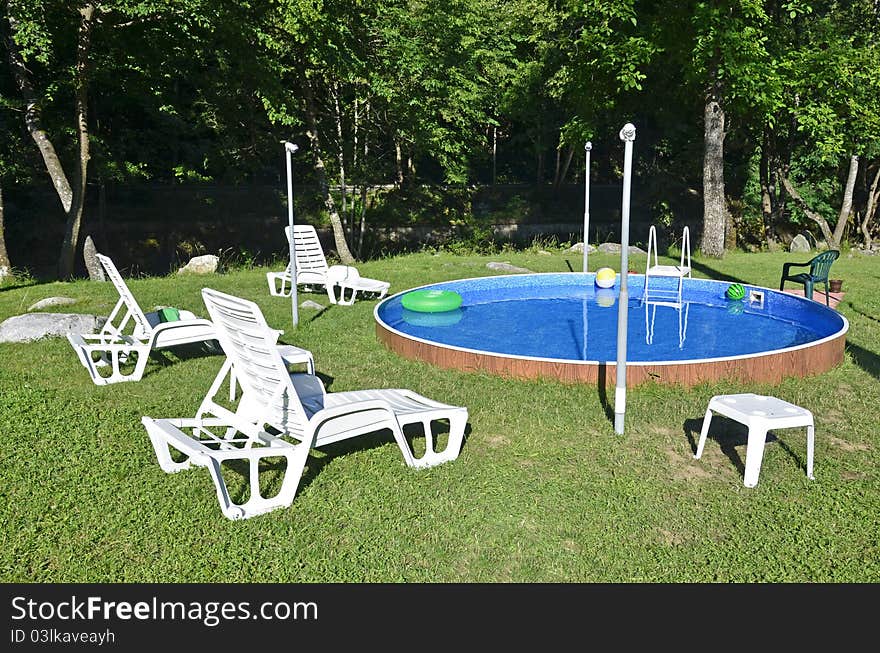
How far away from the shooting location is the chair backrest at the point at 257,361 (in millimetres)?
4270

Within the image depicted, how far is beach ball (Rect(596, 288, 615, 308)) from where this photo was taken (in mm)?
12159

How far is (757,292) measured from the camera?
11.4m

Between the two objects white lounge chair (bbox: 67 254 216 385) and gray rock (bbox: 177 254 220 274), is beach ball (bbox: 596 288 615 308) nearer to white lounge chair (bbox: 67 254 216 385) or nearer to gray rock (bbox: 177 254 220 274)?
white lounge chair (bbox: 67 254 216 385)

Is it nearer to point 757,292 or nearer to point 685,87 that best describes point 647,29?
point 685,87

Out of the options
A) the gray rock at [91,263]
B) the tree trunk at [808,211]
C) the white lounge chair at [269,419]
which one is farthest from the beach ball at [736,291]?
the gray rock at [91,263]

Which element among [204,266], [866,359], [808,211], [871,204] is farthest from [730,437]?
[871,204]

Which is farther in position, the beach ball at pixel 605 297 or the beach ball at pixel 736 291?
the beach ball at pixel 605 297

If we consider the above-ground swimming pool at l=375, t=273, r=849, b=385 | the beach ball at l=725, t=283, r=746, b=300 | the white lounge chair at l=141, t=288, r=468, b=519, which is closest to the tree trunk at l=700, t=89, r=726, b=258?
the above-ground swimming pool at l=375, t=273, r=849, b=385

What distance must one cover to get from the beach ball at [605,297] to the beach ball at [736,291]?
1.82 meters

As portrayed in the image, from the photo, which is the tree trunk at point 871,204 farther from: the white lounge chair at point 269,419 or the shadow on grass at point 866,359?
the white lounge chair at point 269,419

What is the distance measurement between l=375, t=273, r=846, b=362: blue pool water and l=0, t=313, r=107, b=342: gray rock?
3.29 m

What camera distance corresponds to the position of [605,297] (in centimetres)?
1283

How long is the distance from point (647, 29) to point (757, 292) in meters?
9.10
